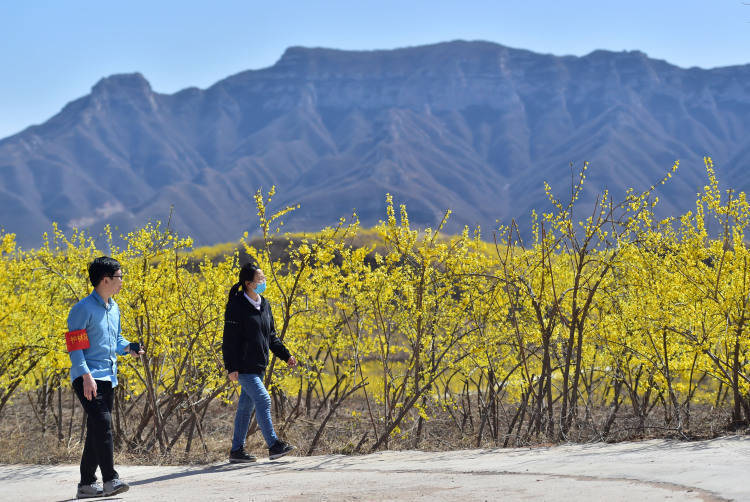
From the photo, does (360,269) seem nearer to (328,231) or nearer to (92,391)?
(328,231)

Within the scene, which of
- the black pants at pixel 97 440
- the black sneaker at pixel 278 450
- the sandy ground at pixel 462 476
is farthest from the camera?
the black sneaker at pixel 278 450

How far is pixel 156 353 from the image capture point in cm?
873

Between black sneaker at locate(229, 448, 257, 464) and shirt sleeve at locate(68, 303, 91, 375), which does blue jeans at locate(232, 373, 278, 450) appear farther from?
shirt sleeve at locate(68, 303, 91, 375)

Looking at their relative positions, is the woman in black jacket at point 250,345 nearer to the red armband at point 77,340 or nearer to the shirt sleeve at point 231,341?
the shirt sleeve at point 231,341

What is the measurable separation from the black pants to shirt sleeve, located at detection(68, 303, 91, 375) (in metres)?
0.19

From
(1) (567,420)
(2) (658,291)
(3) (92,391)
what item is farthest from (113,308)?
(2) (658,291)

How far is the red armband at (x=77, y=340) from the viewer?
578cm

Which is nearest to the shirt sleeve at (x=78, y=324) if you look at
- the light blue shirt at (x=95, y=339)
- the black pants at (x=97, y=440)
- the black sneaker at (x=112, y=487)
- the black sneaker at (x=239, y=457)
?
the light blue shirt at (x=95, y=339)

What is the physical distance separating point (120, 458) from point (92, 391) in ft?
8.71

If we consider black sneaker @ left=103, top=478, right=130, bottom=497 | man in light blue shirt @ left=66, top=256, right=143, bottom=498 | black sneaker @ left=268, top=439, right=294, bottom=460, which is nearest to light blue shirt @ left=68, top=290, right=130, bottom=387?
man in light blue shirt @ left=66, top=256, right=143, bottom=498

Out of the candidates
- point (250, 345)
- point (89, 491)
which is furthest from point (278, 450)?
point (89, 491)

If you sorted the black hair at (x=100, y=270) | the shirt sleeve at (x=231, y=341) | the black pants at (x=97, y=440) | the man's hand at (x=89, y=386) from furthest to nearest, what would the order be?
the shirt sleeve at (x=231, y=341)
the black hair at (x=100, y=270)
the black pants at (x=97, y=440)
the man's hand at (x=89, y=386)

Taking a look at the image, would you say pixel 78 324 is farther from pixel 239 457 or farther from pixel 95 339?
pixel 239 457

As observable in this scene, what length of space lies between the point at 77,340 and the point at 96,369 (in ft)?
0.92
